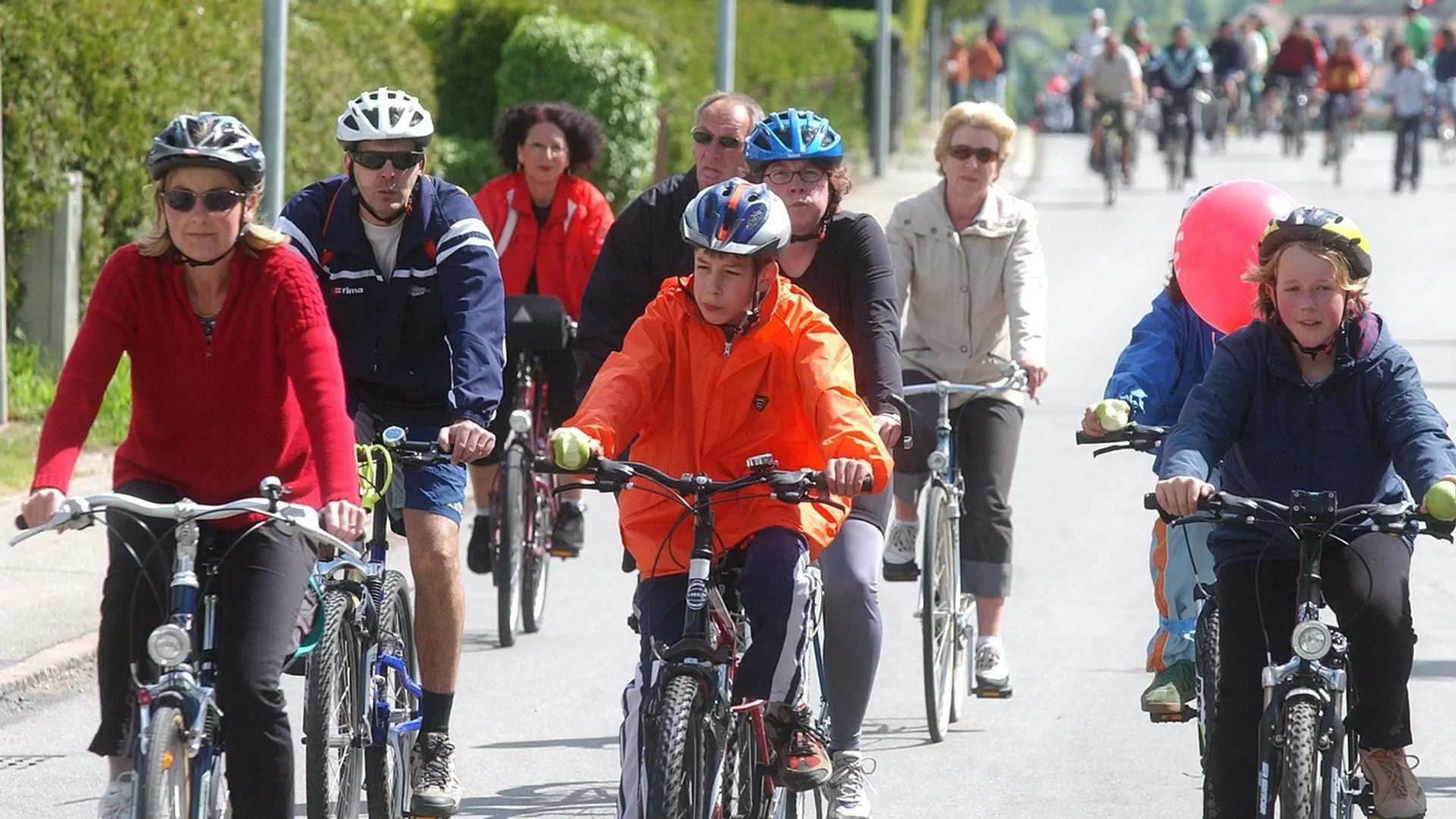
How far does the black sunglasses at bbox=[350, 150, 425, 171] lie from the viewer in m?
6.12

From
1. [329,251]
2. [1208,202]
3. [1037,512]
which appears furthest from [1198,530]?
[1037,512]

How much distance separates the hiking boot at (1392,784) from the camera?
17.9ft

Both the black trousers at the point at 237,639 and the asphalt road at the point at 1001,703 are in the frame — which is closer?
the black trousers at the point at 237,639

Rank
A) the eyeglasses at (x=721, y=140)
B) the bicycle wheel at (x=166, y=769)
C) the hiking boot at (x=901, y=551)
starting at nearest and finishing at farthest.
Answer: the bicycle wheel at (x=166, y=769)
the eyeglasses at (x=721, y=140)
the hiking boot at (x=901, y=551)

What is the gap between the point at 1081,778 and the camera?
723 cm

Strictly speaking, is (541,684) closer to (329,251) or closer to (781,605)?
(329,251)

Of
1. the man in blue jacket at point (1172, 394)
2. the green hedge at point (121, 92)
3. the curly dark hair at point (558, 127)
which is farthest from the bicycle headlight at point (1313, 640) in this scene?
the green hedge at point (121, 92)

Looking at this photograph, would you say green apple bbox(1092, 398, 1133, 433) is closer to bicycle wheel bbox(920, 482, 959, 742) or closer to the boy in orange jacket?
the boy in orange jacket

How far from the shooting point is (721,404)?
216 inches

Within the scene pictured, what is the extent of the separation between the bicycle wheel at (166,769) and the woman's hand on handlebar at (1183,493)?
6.97ft

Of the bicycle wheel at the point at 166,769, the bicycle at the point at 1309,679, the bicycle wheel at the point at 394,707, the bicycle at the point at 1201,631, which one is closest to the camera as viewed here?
the bicycle wheel at the point at 166,769

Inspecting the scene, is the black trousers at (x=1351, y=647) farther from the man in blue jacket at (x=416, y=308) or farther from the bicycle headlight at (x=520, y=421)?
the bicycle headlight at (x=520, y=421)

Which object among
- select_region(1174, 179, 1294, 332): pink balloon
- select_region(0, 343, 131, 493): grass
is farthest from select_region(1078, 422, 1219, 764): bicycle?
select_region(0, 343, 131, 493): grass

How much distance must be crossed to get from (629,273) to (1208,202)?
1.63 metres
